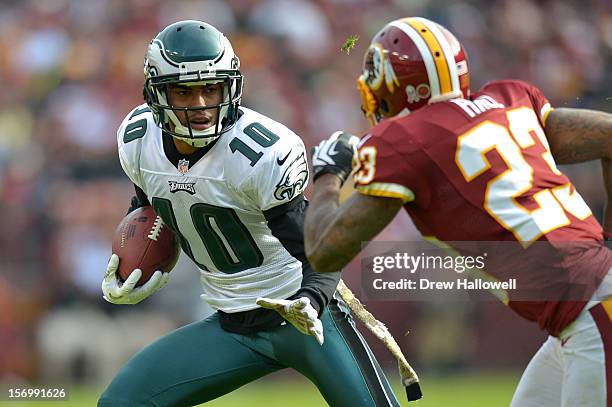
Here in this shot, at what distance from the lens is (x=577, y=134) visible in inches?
120

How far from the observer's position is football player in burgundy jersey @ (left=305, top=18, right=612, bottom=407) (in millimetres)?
2697

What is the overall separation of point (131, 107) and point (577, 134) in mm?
5059

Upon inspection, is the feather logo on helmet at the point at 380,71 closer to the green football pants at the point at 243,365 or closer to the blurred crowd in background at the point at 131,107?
the green football pants at the point at 243,365

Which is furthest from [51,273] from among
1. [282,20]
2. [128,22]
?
[282,20]

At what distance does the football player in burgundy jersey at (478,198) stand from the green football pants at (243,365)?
63cm

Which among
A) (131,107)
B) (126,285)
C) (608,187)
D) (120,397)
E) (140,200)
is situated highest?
(608,187)

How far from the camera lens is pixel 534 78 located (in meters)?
8.34

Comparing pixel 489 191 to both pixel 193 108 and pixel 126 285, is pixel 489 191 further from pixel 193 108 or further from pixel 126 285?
pixel 126 285

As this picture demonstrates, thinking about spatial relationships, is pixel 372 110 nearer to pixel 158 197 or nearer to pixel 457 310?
pixel 158 197

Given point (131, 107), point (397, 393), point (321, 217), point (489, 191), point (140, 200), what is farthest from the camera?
point (131, 107)

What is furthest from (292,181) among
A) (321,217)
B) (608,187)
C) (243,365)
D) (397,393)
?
(397,393)

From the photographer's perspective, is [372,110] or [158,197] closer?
[372,110]

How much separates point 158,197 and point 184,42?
55cm

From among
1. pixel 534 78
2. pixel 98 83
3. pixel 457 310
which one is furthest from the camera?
pixel 534 78
